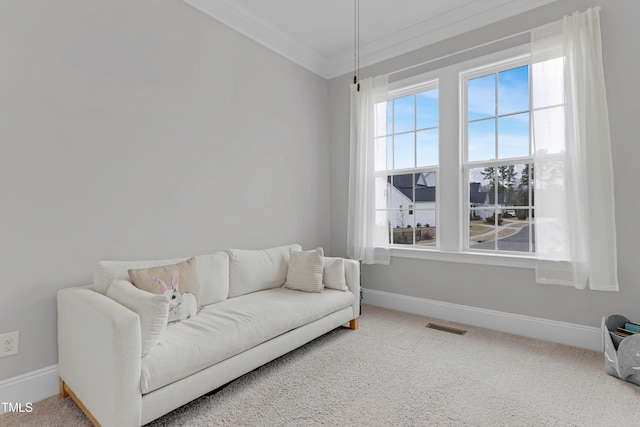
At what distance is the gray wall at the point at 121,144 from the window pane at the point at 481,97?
1.99 metres

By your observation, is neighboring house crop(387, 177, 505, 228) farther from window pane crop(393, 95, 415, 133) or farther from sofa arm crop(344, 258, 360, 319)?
sofa arm crop(344, 258, 360, 319)

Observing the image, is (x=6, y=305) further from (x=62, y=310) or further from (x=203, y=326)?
(x=203, y=326)

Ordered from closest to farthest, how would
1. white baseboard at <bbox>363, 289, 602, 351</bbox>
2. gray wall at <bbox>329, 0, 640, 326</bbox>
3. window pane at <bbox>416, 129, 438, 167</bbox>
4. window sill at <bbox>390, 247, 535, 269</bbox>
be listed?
gray wall at <bbox>329, 0, 640, 326</bbox> < white baseboard at <bbox>363, 289, 602, 351</bbox> < window sill at <bbox>390, 247, 535, 269</bbox> < window pane at <bbox>416, 129, 438, 167</bbox>

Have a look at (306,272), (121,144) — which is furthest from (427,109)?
(121,144)

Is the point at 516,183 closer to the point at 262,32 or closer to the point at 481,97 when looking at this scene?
the point at 481,97

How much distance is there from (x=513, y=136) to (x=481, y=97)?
1.66ft

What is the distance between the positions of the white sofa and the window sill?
1.04 meters

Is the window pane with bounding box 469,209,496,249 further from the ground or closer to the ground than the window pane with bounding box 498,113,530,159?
closer to the ground

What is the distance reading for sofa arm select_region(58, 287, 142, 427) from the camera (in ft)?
4.84

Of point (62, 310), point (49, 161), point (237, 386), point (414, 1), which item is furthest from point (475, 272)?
point (49, 161)

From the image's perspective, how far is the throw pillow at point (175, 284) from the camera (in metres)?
2.03

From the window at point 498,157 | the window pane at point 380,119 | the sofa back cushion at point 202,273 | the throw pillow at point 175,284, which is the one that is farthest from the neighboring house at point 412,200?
the throw pillow at point 175,284

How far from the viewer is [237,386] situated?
212cm

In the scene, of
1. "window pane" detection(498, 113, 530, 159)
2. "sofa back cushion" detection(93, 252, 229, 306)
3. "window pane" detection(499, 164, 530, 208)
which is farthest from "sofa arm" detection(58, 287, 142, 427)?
"window pane" detection(498, 113, 530, 159)
